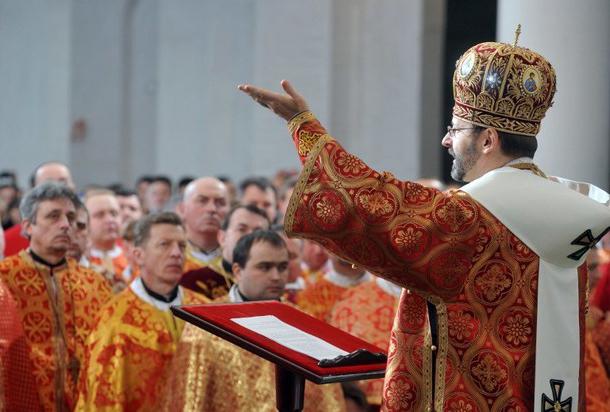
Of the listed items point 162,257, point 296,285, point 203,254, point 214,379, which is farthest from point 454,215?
point 296,285

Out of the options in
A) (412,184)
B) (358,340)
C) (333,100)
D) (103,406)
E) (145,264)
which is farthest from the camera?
(333,100)

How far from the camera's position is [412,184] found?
139 inches

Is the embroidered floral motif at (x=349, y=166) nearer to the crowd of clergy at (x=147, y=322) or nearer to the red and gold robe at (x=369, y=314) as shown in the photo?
the crowd of clergy at (x=147, y=322)

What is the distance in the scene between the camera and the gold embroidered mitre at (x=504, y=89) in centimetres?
372

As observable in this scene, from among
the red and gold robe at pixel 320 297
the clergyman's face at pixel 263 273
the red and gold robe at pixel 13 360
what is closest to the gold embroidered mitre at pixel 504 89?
the clergyman's face at pixel 263 273

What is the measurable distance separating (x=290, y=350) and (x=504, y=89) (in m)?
1.00

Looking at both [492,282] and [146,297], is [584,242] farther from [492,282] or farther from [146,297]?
[146,297]

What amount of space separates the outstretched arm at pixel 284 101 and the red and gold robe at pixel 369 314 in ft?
11.7

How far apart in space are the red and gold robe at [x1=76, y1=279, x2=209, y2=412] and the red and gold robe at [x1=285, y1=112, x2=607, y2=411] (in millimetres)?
2488

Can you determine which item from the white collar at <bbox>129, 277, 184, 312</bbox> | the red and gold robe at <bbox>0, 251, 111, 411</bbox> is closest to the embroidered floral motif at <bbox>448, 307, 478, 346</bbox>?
the white collar at <bbox>129, 277, 184, 312</bbox>

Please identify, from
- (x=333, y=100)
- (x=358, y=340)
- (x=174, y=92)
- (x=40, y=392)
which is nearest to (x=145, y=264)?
(x=40, y=392)

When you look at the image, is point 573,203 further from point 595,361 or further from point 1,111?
point 1,111

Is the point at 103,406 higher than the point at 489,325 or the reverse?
the reverse

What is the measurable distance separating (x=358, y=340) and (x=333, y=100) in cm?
1108
